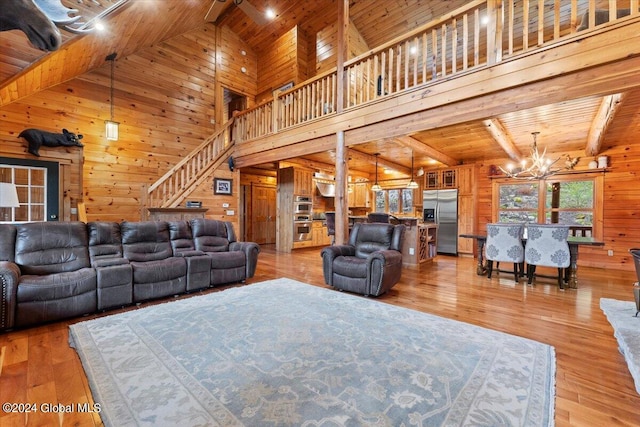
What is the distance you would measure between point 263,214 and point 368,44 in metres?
5.97

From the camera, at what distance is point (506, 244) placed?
14.5 ft

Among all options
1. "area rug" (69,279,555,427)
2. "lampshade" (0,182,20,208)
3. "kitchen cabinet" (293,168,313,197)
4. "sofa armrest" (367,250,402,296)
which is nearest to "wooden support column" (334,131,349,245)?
"sofa armrest" (367,250,402,296)

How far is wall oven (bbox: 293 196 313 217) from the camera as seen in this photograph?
307 inches

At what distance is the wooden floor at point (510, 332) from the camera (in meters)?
1.58

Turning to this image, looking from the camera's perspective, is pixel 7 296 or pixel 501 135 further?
pixel 501 135

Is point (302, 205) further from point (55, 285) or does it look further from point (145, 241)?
point (55, 285)

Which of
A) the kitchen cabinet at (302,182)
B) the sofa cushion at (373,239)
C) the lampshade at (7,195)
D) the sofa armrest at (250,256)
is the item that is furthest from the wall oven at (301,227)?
the lampshade at (7,195)

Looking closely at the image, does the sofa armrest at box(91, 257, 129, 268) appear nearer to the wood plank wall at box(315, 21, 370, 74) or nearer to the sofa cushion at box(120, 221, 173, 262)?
the sofa cushion at box(120, 221, 173, 262)

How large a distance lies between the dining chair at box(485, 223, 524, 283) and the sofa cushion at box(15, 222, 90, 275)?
574 centimetres

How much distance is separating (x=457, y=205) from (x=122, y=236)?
7.34m

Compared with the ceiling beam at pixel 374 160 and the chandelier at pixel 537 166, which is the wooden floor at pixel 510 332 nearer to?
the chandelier at pixel 537 166

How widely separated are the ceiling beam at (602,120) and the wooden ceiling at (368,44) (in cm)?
3

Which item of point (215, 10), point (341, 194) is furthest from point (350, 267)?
point (215, 10)

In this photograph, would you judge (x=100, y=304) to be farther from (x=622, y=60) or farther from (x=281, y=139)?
(x=622, y=60)
